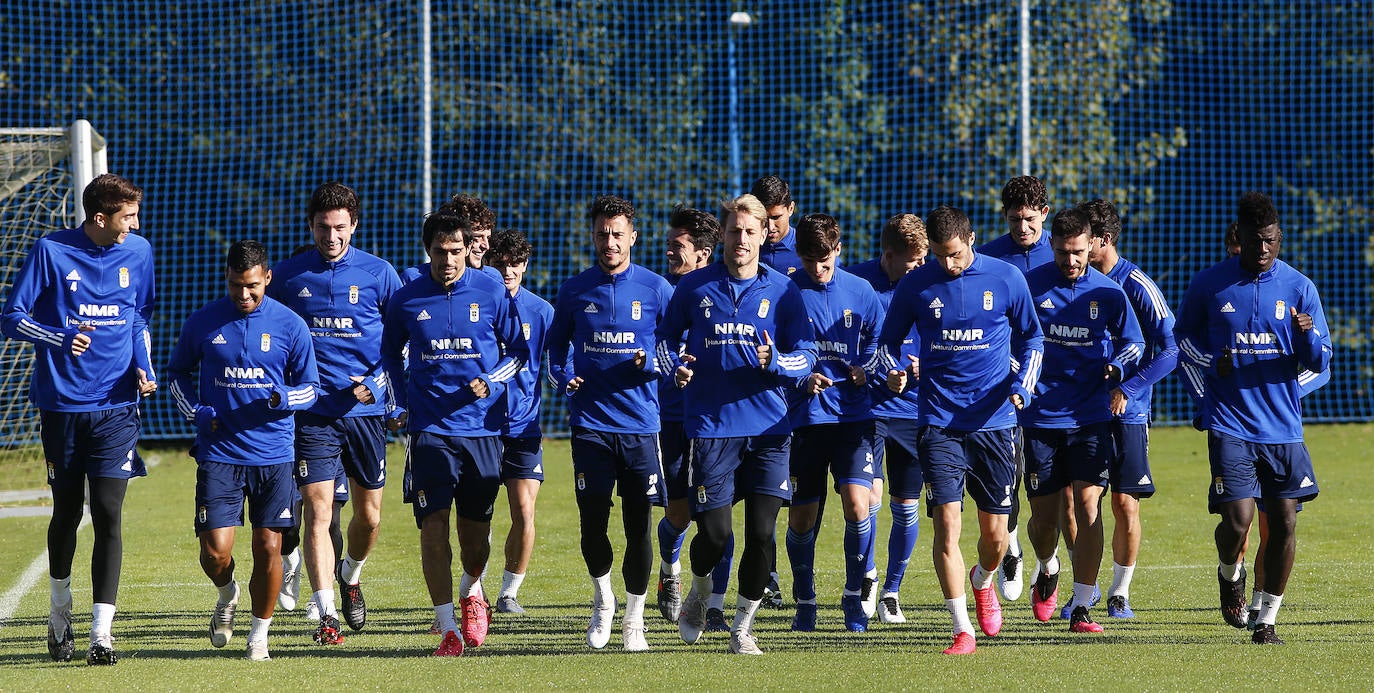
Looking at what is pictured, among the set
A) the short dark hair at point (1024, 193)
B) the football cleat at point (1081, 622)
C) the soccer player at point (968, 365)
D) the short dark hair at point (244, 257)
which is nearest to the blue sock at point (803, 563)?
the soccer player at point (968, 365)

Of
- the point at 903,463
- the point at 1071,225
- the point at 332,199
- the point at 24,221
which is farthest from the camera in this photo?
the point at 24,221

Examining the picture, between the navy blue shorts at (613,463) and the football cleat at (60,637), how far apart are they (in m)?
2.35

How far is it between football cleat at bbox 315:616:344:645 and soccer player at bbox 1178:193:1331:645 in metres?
4.12

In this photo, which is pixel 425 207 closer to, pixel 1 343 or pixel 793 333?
pixel 1 343

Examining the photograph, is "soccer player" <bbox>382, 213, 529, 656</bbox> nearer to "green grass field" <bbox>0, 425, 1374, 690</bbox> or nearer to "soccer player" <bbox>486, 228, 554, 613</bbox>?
"soccer player" <bbox>486, 228, 554, 613</bbox>

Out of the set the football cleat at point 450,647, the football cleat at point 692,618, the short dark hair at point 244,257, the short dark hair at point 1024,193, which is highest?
the short dark hair at point 1024,193

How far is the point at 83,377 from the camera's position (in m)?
7.30

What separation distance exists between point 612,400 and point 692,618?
1085 millimetres

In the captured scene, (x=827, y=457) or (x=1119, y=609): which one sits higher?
(x=827, y=457)

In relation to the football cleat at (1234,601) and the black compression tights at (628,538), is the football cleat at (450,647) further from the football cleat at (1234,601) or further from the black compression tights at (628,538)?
the football cleat at (1234,601)

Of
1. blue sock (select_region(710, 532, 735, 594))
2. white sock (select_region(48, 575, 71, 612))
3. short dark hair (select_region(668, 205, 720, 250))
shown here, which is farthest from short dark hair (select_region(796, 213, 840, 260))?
white sock (select_region(48, 575, 71, 612))

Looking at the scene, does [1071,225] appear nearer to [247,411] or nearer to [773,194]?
[773,194]

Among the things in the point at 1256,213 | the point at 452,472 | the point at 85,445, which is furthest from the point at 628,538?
the point at 1256,213

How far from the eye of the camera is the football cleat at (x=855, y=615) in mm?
7914
